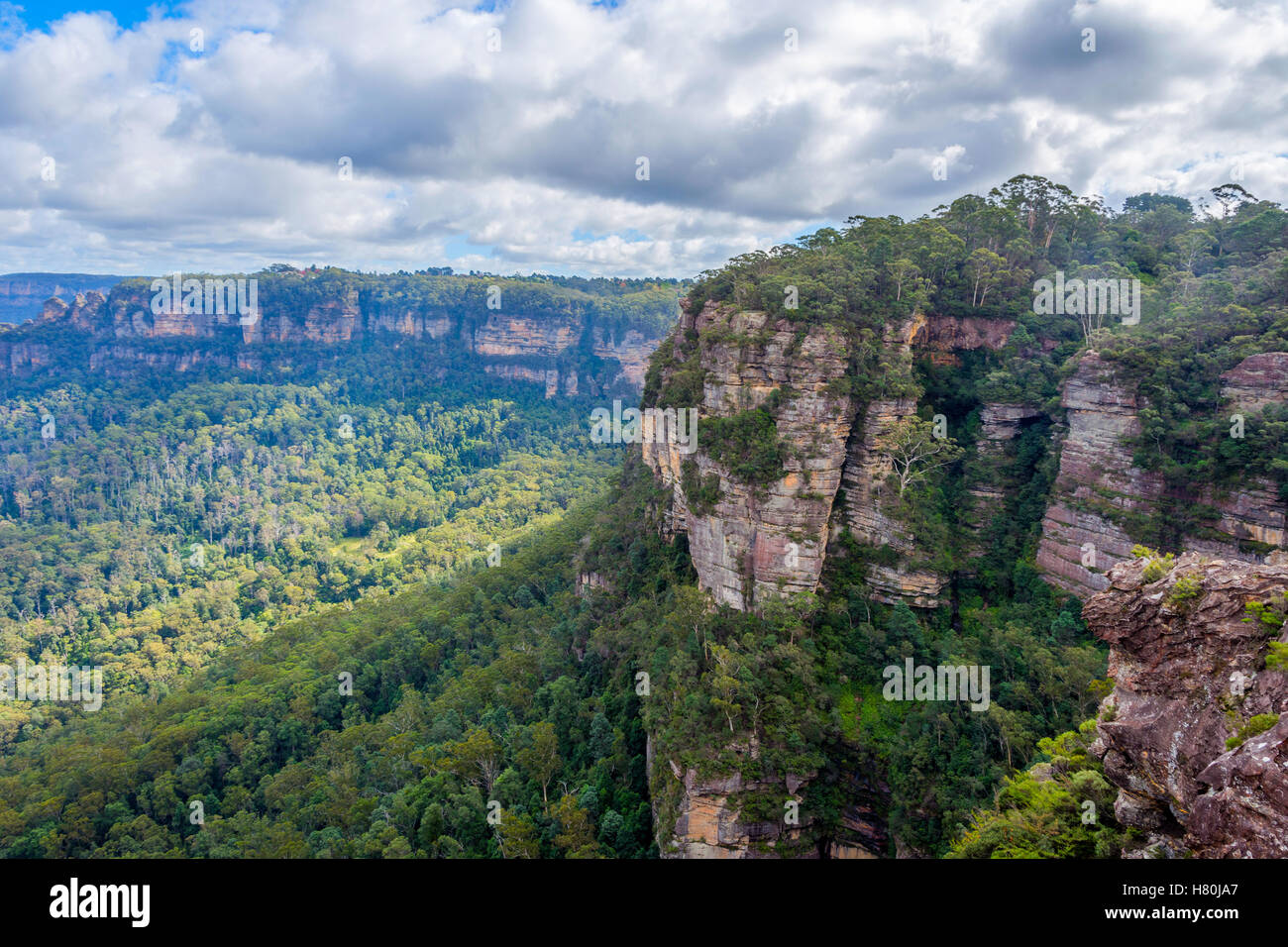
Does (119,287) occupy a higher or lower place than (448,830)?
higher

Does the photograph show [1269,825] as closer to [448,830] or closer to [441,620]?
[448,830]

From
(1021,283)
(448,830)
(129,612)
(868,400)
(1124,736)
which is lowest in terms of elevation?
(129,612)

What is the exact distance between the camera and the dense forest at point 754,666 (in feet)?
75.3

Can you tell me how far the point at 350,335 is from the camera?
454 ft

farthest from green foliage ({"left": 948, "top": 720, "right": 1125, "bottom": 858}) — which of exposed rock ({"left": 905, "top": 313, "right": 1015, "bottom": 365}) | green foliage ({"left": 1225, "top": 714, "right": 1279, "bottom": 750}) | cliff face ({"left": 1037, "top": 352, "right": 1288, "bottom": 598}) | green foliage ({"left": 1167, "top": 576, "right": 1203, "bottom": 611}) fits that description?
exposed rock ({"left": 905, "top": 313, "right": 1015, "bottom": 365})

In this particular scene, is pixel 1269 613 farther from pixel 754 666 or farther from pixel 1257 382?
pixel 1257 382

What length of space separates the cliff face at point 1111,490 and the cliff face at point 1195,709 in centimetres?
1614

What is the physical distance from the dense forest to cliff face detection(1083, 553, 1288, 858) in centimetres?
176

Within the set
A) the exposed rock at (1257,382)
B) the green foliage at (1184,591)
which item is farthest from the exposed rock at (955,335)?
the green foliage at (1184,591)

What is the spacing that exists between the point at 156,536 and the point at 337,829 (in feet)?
266

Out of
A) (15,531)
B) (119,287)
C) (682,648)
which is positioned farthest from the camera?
(119,287)

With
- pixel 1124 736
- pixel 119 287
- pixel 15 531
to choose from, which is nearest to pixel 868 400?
pixel 1124 736

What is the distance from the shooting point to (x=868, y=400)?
29578mm

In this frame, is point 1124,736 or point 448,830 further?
point 448,830
